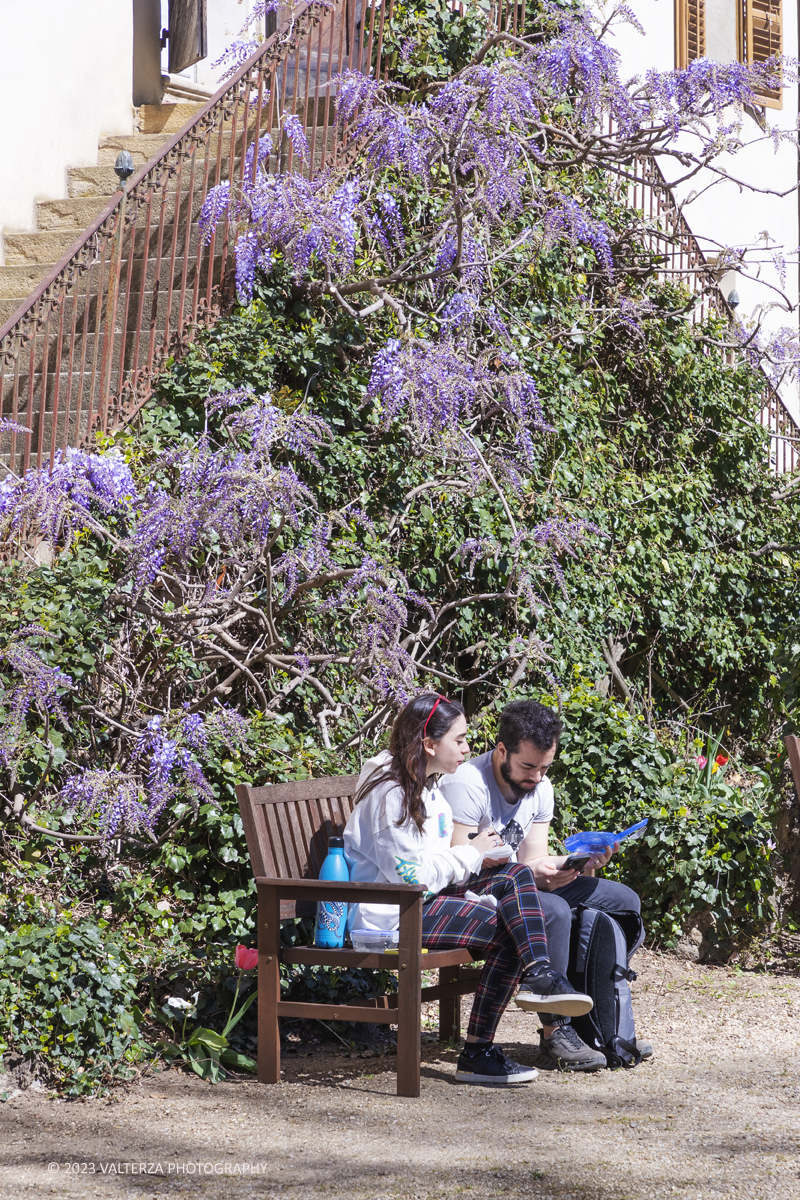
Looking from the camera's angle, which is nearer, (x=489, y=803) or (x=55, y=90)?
(x=489, y=803)

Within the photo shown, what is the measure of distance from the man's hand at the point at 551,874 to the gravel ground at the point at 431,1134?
620mm

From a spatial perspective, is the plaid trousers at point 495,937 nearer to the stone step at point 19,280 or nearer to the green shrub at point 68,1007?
the green shrub at point 68,1007

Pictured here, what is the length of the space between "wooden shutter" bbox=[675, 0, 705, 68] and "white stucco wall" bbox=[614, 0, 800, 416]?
10 cm

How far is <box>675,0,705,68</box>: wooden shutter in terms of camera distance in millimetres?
13852

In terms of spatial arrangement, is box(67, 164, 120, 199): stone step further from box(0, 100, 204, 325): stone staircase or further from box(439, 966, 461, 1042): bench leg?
box(439, 966, 461, 1042): bench leg

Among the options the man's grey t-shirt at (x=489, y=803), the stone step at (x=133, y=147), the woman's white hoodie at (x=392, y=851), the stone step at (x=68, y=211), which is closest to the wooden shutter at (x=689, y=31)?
the stone step at (x=133, y=147)

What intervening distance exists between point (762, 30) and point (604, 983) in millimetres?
14349

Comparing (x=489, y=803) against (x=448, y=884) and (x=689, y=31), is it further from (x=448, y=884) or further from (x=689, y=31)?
(x=689, y=31)

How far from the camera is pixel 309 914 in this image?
4410 millimetres

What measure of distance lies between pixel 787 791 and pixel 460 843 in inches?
96.7

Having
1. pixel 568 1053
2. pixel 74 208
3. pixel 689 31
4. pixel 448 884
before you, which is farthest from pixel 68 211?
pixel 689 31

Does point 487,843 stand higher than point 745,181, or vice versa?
point 745,181

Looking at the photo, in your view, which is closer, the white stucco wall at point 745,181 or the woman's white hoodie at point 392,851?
the woman's white hoodie at point 392,851

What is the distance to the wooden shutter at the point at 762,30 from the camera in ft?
49.8
